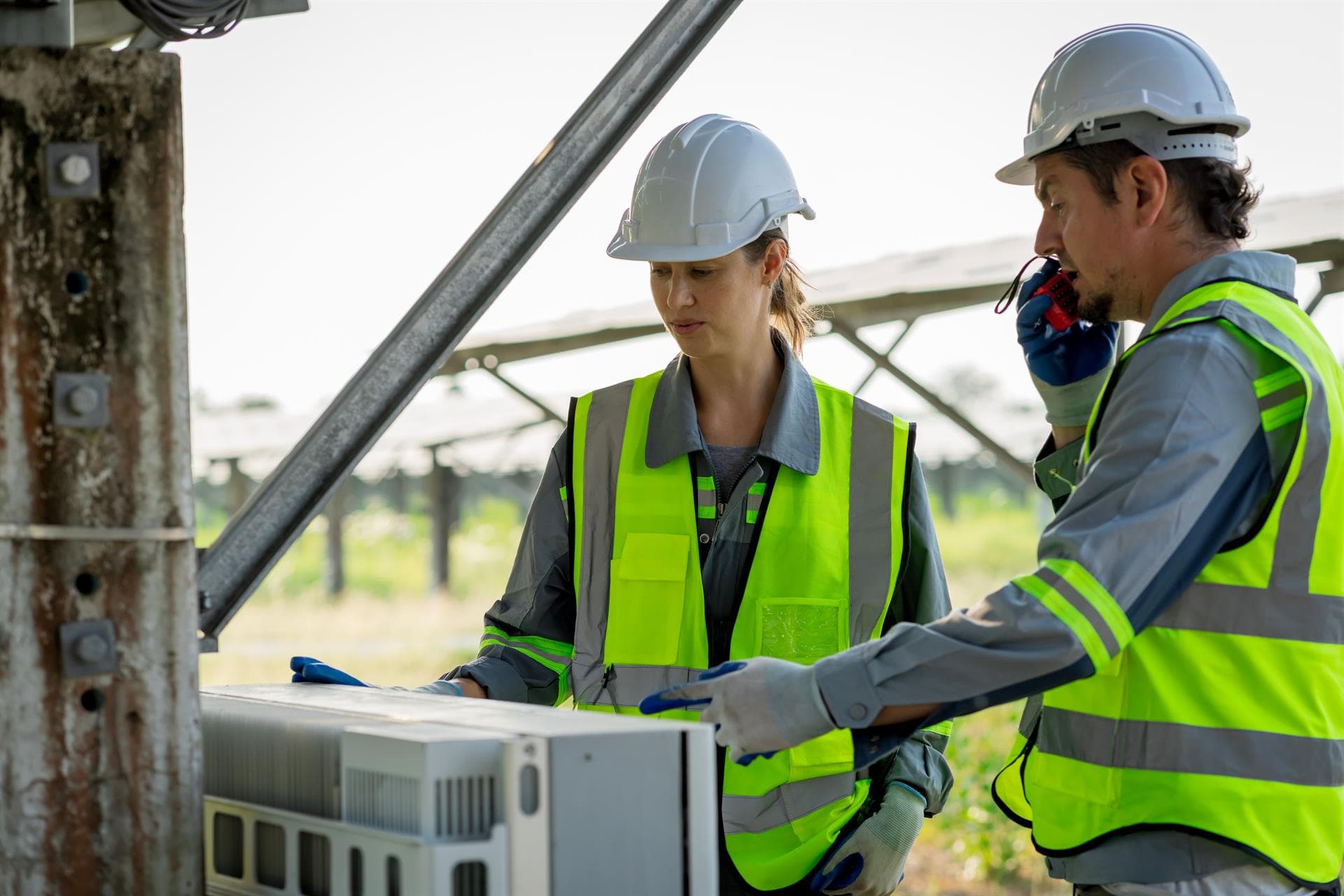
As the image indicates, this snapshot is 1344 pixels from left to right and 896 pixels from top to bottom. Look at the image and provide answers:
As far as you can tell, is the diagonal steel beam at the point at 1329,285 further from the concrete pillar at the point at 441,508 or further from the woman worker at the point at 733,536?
the concrete pillar at the point at 441,508

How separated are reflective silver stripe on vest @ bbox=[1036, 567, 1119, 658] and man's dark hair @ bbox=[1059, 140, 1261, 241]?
62cm

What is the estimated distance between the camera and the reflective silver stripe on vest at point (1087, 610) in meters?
1.81

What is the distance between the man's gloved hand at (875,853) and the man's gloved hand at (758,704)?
0.61 meters

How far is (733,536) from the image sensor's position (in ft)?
8.77

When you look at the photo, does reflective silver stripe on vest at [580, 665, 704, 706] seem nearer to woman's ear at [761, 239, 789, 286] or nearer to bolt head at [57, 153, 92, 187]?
woman's ear at [761, 239, 789, 286]

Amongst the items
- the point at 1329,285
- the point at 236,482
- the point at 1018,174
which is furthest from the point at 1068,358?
the point at 236,482

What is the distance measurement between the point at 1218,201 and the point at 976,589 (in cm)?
1963

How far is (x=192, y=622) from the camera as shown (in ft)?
5.92

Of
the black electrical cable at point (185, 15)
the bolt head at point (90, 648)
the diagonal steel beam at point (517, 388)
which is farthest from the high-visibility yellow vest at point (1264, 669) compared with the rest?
the diagonal steel beam at point (517, 388)

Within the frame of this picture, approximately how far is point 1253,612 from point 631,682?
114cm

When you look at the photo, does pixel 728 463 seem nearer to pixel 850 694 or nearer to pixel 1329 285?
pixel 850 694

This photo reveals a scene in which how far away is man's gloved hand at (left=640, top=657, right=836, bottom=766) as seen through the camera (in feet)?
6.37

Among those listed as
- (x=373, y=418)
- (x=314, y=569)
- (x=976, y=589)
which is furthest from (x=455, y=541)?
(x=373, y=418)

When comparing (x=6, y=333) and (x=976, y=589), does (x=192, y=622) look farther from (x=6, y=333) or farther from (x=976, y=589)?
(x=976, y=589)
